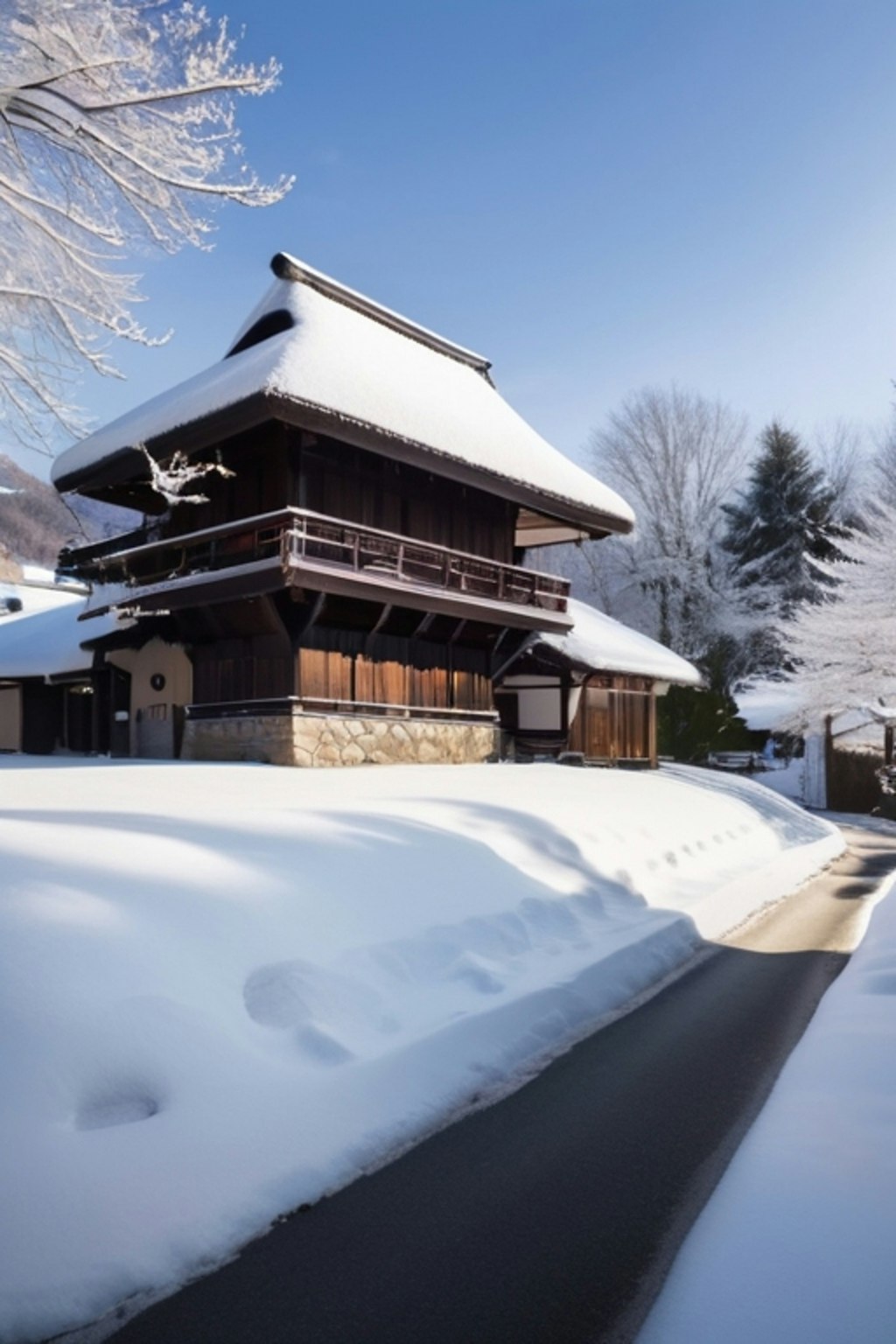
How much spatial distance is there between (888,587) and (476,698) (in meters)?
11.1

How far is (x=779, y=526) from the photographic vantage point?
36844 millimetres

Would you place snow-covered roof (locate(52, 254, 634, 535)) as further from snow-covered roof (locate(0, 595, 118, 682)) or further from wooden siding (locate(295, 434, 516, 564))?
snow-covered roof (locate(0, 595, 118, 682))

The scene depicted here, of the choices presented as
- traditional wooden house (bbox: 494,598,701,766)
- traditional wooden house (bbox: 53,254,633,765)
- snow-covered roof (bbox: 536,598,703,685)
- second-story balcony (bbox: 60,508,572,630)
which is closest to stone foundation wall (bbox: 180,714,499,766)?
traditional wooden house (bbox: 53,254,633,765)

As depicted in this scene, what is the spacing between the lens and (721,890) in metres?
9.52

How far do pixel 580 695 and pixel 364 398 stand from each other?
383 inches

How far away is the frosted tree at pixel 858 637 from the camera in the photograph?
21422 millimetres

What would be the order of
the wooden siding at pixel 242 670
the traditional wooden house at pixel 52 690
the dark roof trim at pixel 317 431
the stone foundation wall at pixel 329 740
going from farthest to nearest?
the traditional wooden house at pixel 52 690, the wooden siding at pixel 242 670, the stone foundation wall at pixel 329 740, the dark roof trim at pixel 317 431

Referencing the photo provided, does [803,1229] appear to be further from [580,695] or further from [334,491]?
[580,695]

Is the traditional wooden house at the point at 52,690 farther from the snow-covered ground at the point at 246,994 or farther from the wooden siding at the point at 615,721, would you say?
the snow-covered ground at the point at 246,994

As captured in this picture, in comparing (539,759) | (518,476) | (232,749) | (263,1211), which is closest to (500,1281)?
(263,1211)

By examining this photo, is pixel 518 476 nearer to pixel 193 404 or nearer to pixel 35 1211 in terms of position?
pixel 193 404

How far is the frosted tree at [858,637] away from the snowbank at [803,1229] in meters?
18.9

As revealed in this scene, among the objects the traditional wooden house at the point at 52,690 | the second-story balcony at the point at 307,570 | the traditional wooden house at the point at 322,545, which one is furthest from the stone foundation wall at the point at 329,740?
the traditional wooden house at the point at 52,690

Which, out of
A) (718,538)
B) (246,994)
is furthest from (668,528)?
(246,994)
